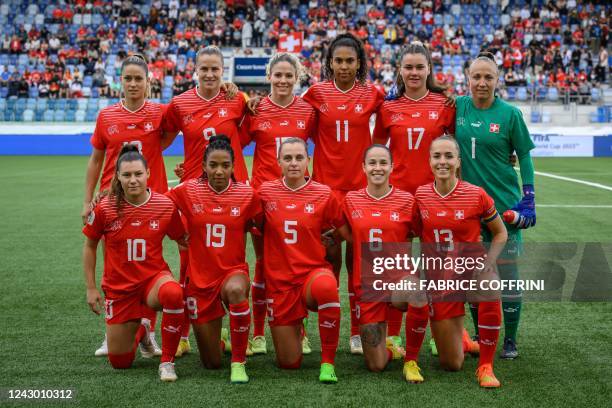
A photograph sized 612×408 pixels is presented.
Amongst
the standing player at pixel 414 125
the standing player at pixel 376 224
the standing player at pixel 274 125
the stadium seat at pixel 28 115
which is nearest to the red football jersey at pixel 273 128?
the standing player at pixel 274 125

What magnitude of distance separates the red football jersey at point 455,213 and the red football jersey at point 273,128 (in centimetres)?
106

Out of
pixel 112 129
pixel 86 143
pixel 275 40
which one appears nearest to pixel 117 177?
pixel 112 129

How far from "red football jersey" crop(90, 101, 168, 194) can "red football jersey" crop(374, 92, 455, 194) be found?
161 centimetres

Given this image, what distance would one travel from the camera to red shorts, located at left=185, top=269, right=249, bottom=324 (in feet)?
14.1

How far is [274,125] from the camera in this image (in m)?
4.86

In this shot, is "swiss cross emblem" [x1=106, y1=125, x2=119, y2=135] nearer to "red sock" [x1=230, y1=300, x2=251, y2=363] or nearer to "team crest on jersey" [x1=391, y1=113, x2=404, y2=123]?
"red sock" [x1=230, y1=300, x2=251, y2=363]

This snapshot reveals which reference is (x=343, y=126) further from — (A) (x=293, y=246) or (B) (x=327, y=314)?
(B) (x=327, y=314)

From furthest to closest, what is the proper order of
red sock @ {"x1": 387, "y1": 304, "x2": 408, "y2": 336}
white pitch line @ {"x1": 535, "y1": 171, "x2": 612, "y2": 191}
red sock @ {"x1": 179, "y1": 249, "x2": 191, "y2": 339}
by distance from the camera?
1. white pitch line @ {"x1": 535, "y1": 171, "x2": 612, "y2": 191}
2. red sock @ {"x1": 387, "y1": 304, "x2": 408, "y2": 336}
3. red sock @ {"x1": 179, "y1": 249, "x2": 191, "y2": 339}

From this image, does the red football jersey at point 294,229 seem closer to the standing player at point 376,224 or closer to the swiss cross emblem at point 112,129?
the standing player at point 376,224

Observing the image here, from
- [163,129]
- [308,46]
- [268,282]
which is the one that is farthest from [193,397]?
[308,46]

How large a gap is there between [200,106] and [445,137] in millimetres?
1727

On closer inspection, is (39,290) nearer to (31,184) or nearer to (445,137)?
(445,137)

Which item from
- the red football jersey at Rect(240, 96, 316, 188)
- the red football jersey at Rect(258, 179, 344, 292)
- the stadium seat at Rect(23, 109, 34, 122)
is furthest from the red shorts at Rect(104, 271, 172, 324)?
the stadium seat at Rect(23, 109, 34, 122)

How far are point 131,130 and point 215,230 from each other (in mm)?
1038
